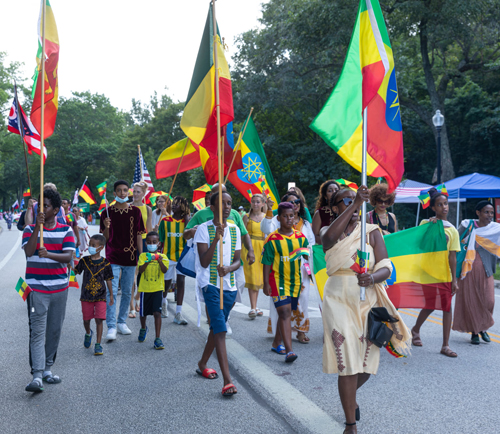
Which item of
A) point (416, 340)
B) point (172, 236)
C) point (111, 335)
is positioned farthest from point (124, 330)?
point (416, 340)

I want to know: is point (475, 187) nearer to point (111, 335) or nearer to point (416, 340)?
point (416, 340)

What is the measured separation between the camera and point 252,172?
892 cm

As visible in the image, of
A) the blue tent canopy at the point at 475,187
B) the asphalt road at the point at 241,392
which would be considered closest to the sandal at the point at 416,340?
the asphalt road at the point at 241,392

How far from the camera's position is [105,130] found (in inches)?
2857

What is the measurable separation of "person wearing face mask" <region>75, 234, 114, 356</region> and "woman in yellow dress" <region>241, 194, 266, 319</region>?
2705 mm

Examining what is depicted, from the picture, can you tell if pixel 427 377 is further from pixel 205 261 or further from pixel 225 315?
pixel 205 261

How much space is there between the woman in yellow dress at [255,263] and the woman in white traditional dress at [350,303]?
4.69m

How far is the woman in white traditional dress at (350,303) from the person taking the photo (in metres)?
3.61

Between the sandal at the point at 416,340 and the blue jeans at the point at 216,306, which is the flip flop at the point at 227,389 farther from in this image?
the sandal at the point at 416,340

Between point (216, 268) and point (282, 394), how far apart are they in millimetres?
1325

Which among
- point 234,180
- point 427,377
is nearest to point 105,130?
point 234,180

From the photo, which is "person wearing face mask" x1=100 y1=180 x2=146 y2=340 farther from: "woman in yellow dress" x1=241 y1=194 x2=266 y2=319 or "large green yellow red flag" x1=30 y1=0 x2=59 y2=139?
"woman in yellow dress" x1=241 y1=194 x2=266 y2=319

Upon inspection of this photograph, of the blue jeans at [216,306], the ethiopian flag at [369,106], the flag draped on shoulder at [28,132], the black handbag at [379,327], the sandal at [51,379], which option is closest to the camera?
the black handbag at [379,327]

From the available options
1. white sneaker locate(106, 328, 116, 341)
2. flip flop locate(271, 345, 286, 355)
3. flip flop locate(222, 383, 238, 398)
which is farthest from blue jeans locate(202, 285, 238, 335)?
white sneaker locate(106, 328, 116, 341)
